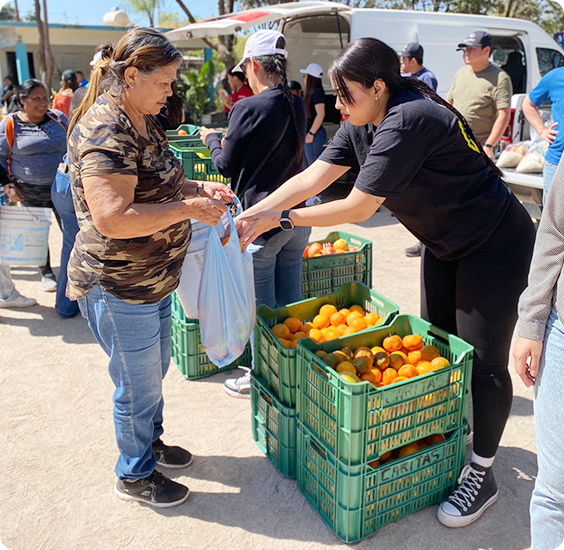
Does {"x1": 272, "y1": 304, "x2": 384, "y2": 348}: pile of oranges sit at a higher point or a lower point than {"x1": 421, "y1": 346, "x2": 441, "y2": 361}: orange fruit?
lower

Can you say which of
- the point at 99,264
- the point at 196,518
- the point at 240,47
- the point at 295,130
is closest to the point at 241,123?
the point at 295,130

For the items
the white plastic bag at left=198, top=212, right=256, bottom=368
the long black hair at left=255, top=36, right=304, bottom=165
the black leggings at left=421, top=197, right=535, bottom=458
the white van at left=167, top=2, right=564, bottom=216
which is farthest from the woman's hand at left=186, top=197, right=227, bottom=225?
the white van at left=167, top=2, right=564, bottom=216

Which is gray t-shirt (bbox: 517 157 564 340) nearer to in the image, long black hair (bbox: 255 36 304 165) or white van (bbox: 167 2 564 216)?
long black hair (bbox: 255 36 304 165)

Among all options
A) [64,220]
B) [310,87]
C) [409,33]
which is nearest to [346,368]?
[64,220]

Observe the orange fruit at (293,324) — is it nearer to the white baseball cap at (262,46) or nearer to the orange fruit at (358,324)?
the orange fruit at (358,324)

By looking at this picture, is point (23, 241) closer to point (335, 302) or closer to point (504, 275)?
point (335, 302)

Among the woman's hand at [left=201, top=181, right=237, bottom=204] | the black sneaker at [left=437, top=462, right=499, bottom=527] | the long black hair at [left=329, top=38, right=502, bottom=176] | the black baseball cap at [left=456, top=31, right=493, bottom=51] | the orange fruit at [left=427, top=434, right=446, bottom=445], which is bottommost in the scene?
the black sneaker at [left=437, top=462, right=499, bottom=527]

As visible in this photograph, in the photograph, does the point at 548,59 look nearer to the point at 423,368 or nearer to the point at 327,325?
the point at 327,325

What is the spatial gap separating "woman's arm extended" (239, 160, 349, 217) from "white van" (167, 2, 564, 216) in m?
5.20

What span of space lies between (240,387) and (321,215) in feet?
5.08

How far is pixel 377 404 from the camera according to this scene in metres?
2.31

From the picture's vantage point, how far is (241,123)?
3268 mm

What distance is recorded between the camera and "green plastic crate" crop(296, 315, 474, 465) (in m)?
2.30

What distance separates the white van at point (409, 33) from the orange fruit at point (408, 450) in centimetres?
567
